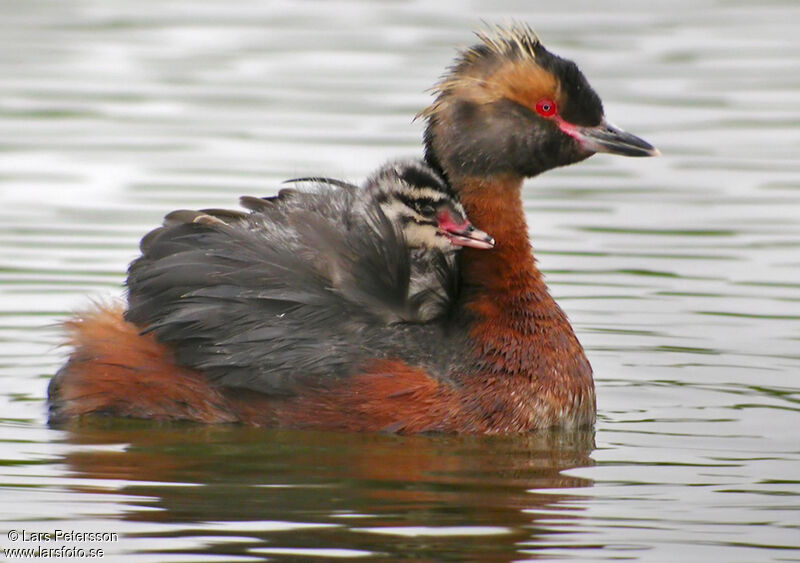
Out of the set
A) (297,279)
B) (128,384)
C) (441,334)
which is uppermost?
(297,279)

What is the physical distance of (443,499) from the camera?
7832 millimetres

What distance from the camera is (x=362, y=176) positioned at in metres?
13.9

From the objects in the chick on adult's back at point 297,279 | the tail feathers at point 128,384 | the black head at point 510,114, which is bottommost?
the tail feathers at point 128,384

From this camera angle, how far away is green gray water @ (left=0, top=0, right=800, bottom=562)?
7.54 m

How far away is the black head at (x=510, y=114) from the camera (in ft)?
31.1

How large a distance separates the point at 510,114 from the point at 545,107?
0.60 ft

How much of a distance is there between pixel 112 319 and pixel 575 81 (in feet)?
8.17

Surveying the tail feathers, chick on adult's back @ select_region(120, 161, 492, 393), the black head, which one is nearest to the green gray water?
the tail feathers

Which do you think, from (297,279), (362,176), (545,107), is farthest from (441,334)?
(362,176)

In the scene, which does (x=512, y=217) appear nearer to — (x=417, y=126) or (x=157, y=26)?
(x=417, y=126)

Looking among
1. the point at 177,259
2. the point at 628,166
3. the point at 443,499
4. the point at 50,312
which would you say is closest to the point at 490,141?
the point at 177,259

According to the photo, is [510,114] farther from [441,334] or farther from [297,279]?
[297,279]

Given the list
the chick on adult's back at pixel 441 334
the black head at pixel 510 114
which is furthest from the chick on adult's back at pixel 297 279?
the black head at pixel 510 114

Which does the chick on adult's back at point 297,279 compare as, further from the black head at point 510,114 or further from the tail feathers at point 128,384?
the black head at point 510,114
